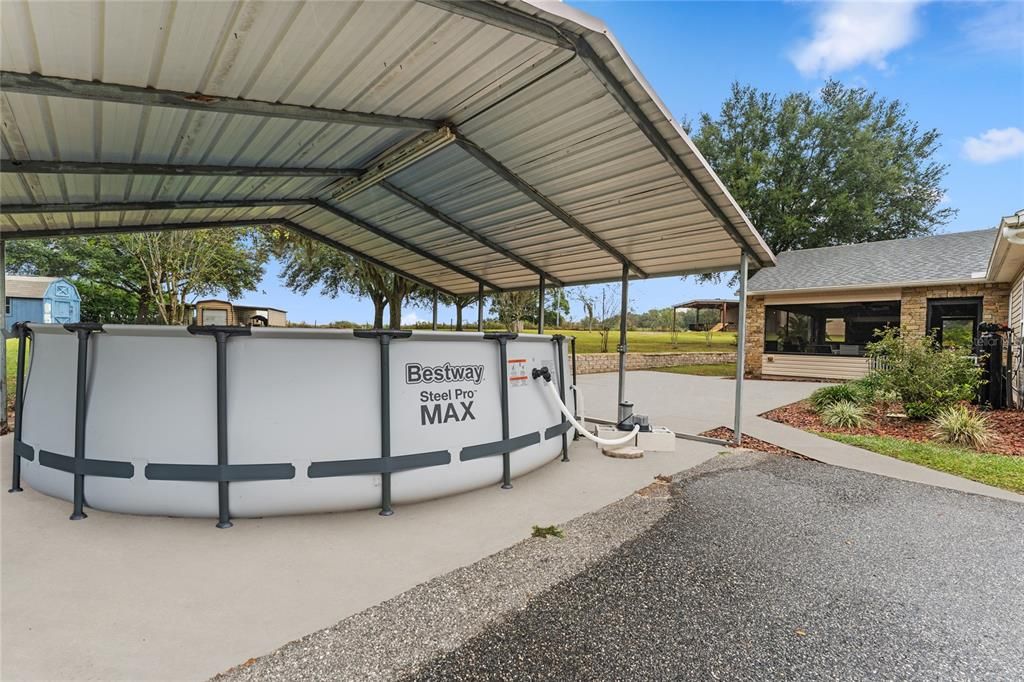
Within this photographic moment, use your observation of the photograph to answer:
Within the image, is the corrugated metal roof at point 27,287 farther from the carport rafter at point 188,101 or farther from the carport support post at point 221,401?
the carport support post at point 221,401

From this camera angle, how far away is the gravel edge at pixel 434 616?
1964 millimetres

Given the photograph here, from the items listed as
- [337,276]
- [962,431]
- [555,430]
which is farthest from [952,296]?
[337,276]

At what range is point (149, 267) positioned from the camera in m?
17.6

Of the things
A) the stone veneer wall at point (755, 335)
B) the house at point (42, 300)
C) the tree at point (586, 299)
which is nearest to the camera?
the stone veneer wall at point (755, 335)

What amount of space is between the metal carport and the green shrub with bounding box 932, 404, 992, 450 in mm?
3430

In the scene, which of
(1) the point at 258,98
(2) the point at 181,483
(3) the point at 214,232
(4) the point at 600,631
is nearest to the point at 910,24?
(1) the point at 258,98

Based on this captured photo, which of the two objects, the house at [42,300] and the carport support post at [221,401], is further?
the house at [42,300]

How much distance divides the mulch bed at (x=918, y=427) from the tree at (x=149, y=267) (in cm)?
1914

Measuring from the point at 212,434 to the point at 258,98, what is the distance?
9.21 ft

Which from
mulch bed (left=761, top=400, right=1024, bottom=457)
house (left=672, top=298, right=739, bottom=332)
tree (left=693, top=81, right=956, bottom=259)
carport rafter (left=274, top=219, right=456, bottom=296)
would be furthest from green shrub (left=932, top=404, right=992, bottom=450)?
tree (left=693, top=81, right=956, bottom=259)

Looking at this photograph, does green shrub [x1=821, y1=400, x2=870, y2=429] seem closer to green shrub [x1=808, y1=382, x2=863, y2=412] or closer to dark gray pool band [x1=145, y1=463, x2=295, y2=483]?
green shrub [x1=808, y1=382, x2=863, y2=412]

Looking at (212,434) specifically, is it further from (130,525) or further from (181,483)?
(130,525)

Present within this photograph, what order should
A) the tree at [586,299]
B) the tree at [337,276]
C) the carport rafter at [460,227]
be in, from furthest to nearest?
1. the tree at [586,299]
2. the tree at [337,276]
3. the carport rafter at [460,227]

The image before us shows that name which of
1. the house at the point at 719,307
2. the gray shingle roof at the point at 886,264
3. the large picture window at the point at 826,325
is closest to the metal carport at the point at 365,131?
the gray shingle roof at the point at 886,264
